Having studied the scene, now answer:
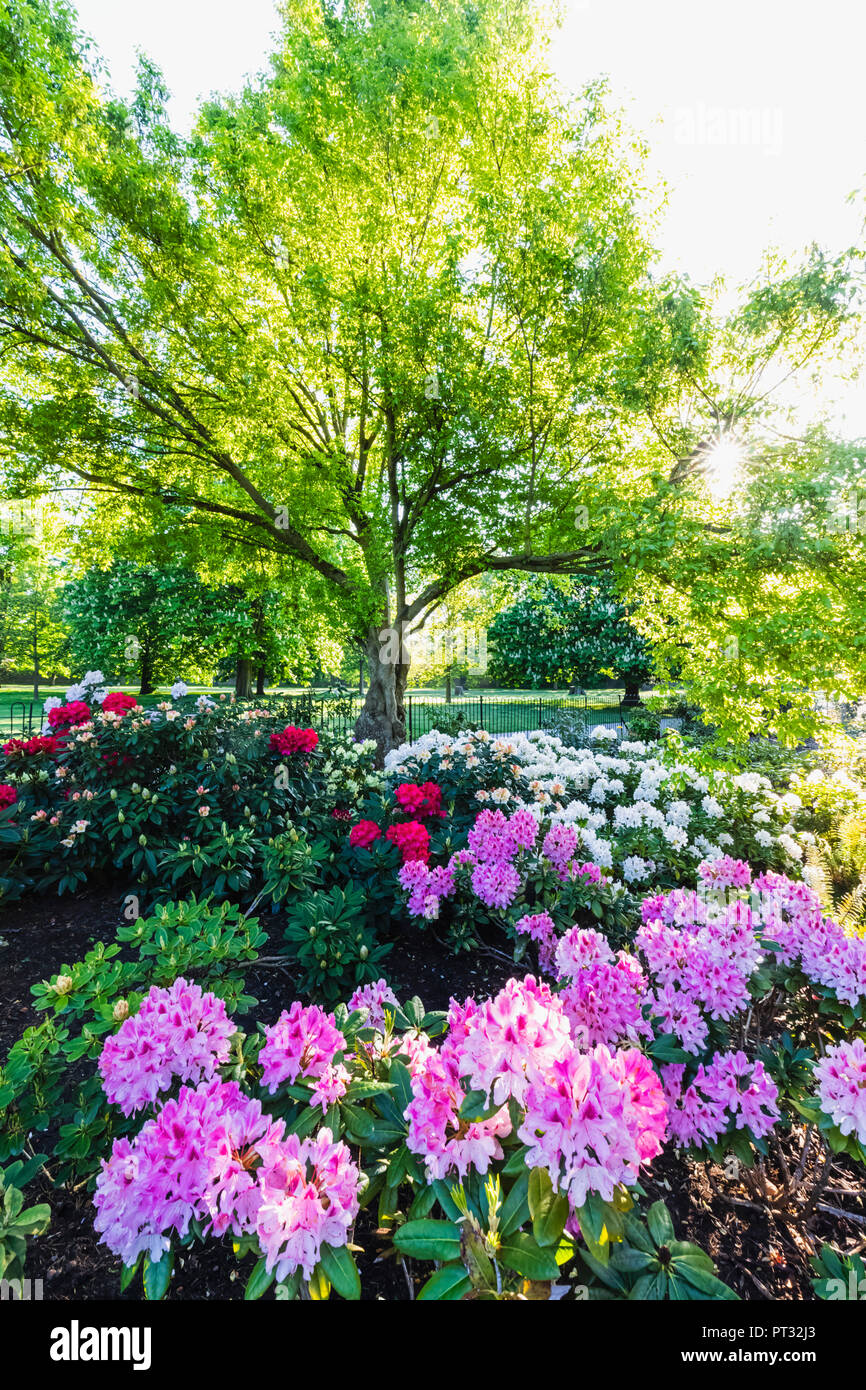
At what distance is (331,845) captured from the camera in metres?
4.10

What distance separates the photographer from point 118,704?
4.53m

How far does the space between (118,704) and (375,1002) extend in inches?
149

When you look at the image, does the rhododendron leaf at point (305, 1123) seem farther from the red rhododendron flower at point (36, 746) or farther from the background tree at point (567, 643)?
the background tree at point (567, 643)

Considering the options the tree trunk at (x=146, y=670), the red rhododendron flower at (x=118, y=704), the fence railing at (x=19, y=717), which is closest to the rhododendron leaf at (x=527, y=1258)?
the red rhododendron flower at (x=118, y=704)

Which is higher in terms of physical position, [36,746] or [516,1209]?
[36,746]

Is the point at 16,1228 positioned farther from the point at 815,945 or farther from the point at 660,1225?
the point at 815,945

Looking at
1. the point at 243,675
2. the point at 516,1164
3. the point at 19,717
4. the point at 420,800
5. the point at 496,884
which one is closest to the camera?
the point at 516,1164

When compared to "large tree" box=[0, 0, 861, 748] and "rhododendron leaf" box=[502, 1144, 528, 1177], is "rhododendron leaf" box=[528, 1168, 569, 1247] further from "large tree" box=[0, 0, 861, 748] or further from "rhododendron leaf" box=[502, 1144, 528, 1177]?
"large tree" box=[0, 0, 861, 748]

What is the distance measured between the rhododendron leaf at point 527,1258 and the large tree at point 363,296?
6025 millimetres

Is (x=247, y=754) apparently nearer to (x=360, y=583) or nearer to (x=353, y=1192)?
(x=353, y=1192)

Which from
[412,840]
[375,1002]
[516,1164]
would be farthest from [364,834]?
[516,1164]

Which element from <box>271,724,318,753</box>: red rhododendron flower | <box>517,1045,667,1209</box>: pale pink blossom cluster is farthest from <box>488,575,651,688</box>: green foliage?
<box>517,1045,667,1209</box>: pale pink blossom cluster
